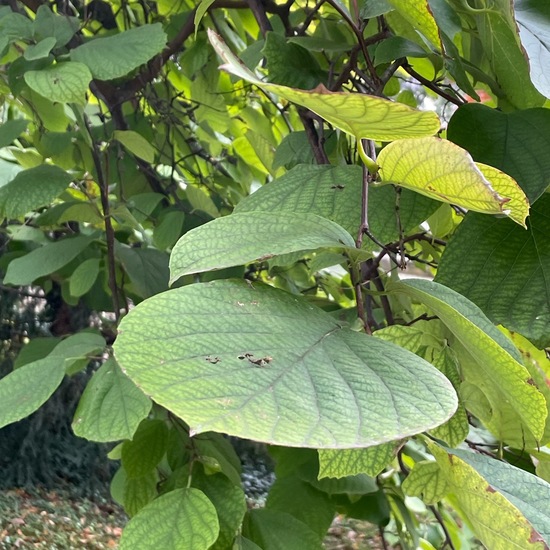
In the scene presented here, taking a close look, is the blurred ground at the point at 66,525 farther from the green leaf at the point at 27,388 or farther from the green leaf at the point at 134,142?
the green leaf at the point at 27,388

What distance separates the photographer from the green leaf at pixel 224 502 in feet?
1.46

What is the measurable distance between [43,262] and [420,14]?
56cm

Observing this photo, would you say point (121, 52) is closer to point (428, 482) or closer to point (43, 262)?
point (43, 262)

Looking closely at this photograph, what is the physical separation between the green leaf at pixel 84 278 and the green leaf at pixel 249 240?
550mm

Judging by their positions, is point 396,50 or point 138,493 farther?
point 138,493

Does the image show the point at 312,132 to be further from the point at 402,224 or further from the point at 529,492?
the point at 529,492

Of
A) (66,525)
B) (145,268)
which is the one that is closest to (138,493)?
(145,268)

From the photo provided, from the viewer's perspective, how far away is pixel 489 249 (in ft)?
1.07

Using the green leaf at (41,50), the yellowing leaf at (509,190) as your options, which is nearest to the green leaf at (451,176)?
the yellowing leaf at (509,190)

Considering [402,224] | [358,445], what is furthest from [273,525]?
[358,445]

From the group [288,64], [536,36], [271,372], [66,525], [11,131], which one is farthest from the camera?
[66,525]

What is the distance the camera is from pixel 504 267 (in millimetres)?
326

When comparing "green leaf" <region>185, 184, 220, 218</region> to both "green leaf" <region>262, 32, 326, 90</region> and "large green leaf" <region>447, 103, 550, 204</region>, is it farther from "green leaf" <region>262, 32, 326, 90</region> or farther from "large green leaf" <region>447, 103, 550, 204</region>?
"large green leaf" <region>447, 103, 550, 204</region>

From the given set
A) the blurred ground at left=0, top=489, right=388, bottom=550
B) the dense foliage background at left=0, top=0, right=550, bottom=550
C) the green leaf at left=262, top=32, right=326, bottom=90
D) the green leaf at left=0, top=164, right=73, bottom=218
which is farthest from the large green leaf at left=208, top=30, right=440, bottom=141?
the blurred ground at left=0, top=489, right=388, bottom=550
